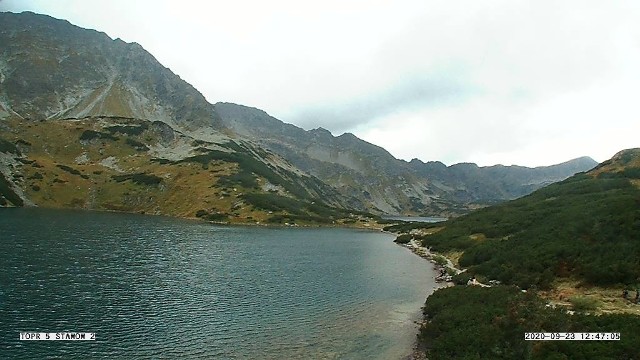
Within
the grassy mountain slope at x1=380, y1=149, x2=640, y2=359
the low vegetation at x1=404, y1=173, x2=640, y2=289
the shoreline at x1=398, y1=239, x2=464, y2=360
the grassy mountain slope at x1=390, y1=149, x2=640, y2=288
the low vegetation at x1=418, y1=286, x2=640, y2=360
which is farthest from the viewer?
the grassy mountain slope at x1=390, y1=149, x2=640, y2=288

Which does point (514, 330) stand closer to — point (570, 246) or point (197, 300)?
point (570, 246)

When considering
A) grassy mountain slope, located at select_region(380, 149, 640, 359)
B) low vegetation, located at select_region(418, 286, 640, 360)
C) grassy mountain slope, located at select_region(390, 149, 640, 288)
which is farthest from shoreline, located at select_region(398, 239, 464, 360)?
grassy mountain slope, located at select_region(390, 149, 640, 288)

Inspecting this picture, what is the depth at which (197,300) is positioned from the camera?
176ft

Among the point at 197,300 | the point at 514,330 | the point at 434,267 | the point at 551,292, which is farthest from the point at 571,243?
the point at 197,300

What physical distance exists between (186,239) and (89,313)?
2785 inches

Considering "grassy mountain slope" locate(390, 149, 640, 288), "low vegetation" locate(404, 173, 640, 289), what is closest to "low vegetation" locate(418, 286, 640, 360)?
"low vegetation" locate(404, 173, 640, 289)

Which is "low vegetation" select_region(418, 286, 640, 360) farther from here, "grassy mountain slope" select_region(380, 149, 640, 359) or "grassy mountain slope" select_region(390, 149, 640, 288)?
"grassy mountain slope" select_region(390, 149, 640, 288)

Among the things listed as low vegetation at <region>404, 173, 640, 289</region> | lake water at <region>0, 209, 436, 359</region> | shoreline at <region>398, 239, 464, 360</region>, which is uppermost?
low vegetation at <region>404, 173, 640, 289</region>

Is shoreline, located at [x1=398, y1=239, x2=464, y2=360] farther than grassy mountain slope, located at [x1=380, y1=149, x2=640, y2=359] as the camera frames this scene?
Yes

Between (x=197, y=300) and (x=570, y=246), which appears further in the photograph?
(x=570, y=246)

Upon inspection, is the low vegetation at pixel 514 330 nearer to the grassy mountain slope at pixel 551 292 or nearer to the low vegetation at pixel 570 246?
the grassy mountain slope at pixel 551 292

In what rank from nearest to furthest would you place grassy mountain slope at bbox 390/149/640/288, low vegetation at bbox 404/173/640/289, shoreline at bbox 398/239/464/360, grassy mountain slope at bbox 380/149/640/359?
grassy mountain slope at bbox 380/149/640/359, shoreline at bbox 398/239/464/360, low vegetation at bbox 404/173/640/289, grassy mountain slope at bbox 390/149/640/288

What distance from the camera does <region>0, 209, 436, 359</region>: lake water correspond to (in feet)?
124

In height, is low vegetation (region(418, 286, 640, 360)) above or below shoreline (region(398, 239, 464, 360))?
above
